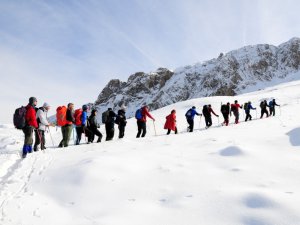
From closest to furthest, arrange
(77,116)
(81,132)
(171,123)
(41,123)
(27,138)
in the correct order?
(27,138), (41,123), (77,116), (81,132), (171,123)

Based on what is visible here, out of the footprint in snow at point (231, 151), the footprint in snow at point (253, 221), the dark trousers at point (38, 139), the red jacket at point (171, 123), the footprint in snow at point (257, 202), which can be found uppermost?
the red jacket at point (171, 123)

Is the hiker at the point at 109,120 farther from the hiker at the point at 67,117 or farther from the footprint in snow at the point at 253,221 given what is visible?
the footprint in snow at the point at 253,221

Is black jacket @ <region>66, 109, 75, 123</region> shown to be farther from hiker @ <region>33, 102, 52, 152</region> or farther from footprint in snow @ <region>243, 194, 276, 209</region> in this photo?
footprint in snow @ <region>243, 194, 276, 209</region>

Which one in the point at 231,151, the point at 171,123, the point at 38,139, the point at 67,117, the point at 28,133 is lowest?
the point at 231,151

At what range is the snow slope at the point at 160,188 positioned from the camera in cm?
534

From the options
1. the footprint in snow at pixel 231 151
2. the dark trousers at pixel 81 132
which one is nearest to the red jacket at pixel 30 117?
the dark trousers at pixel 81 132

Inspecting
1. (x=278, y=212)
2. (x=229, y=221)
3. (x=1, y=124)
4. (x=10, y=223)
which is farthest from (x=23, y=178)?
(x=1, y=124)

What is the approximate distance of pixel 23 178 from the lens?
8.09m

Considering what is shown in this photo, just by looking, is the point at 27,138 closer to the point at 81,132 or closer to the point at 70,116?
the point at 70,116

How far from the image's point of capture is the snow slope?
17.5 feet

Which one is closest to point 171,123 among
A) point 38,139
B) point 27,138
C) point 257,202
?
point 38,139

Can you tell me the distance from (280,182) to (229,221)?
2.24m

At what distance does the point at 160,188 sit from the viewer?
6656mm

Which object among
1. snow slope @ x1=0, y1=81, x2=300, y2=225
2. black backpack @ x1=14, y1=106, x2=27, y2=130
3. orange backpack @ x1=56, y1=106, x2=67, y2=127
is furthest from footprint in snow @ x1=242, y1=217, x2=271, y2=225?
orange backpack @ x1=56, y1=106, x2=67, y2=127
